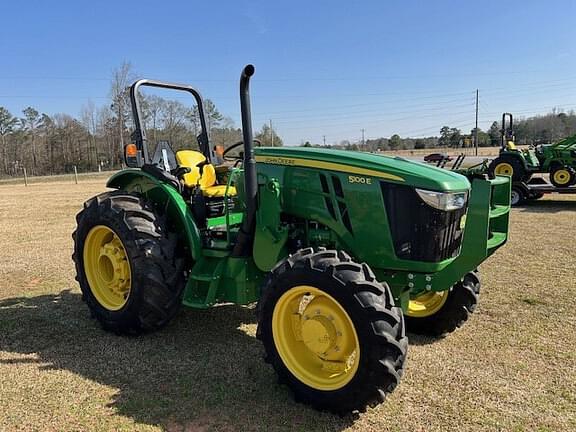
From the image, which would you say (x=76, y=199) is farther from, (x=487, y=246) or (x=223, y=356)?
(x=487, y=246)

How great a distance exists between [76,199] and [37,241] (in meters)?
8.75

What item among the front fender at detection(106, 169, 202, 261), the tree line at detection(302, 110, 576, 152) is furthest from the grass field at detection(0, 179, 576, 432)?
the tree line at detection(302, 110, 576, 152)

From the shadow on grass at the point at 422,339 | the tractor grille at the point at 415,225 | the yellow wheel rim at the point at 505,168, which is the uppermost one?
the tractor grille at the point at 415,225

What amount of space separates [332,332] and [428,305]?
1544 mm

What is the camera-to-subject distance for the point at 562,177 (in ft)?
43.1

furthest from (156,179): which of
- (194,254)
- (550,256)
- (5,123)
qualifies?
(5,123)

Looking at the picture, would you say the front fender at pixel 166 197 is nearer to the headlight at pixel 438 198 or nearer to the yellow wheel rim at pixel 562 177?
the headlight at pixel 438 198

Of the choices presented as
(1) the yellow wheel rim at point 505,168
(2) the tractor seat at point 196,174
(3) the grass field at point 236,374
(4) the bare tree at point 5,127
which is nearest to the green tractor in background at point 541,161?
(1) the yellow wheel rim at point 505,168

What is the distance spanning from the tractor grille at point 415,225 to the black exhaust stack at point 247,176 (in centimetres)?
98

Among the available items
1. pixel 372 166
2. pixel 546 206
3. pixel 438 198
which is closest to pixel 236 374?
pixel 372 166

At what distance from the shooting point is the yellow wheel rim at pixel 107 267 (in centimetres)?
432

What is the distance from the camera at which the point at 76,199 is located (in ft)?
56.1

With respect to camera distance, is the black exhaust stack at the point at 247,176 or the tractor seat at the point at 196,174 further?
the tractor seat at the point at 196,174

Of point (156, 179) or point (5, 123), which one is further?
point (5, 123)
